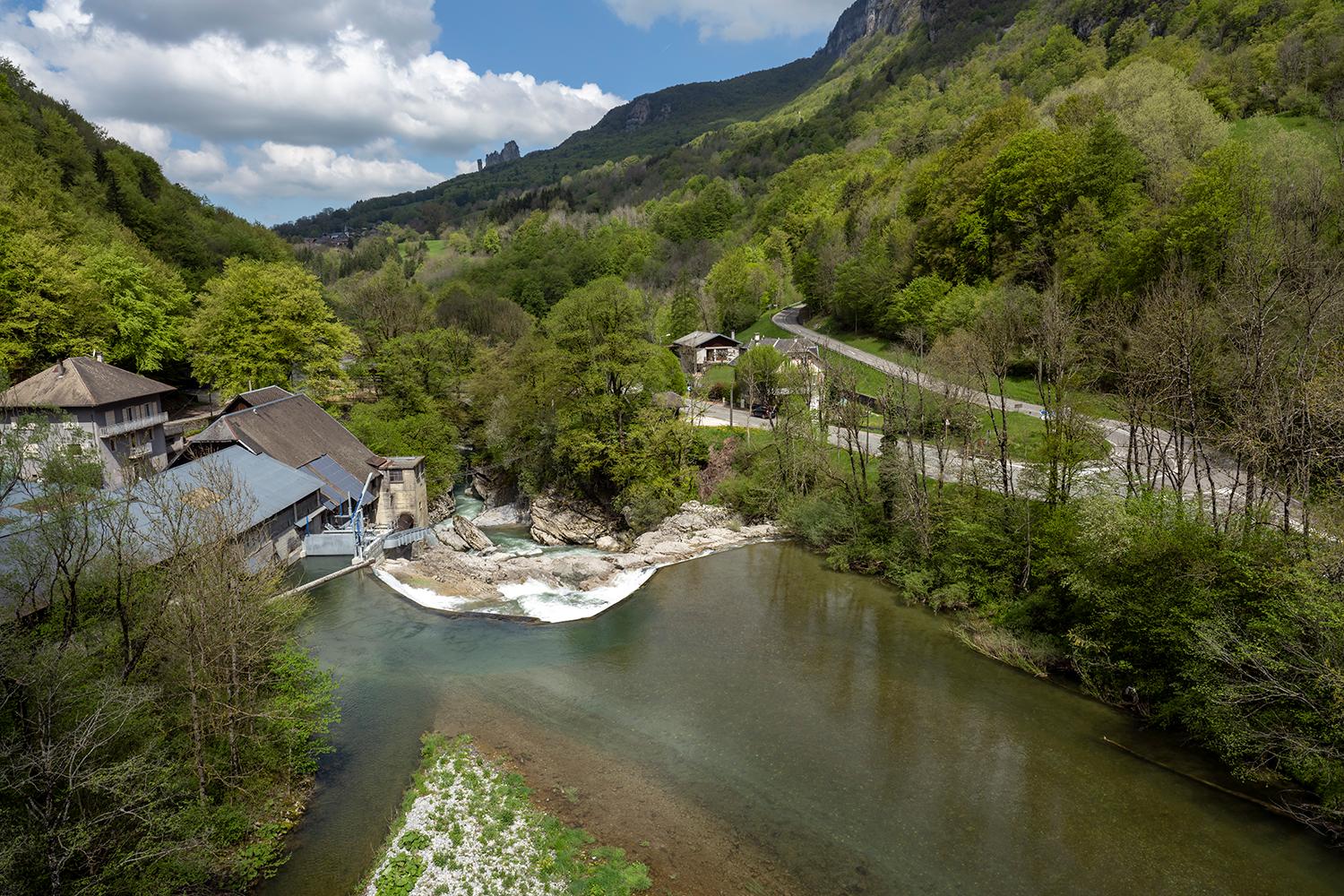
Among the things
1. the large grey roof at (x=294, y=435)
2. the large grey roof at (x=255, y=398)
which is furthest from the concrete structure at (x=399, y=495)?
the large grey roof at (x=255, y=398)

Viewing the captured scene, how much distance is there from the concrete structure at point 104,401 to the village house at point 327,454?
3708mm

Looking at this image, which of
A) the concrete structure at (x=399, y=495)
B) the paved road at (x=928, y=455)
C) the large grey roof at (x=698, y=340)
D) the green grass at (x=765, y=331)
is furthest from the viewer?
the green grass at (x=765, y=331)

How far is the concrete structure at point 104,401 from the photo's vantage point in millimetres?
30547

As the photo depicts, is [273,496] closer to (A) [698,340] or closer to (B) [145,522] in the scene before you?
(B) [145,522]

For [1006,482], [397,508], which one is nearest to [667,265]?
[397,508]

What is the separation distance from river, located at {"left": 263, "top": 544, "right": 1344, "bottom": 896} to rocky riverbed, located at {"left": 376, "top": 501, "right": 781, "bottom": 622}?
4.76 feet

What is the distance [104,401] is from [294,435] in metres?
8.29

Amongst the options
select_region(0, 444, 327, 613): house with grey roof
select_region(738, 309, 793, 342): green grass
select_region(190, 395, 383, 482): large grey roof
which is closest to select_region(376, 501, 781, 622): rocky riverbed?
select_region(0, 444, 327, 613): house with grey roof

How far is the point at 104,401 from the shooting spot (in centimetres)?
3116

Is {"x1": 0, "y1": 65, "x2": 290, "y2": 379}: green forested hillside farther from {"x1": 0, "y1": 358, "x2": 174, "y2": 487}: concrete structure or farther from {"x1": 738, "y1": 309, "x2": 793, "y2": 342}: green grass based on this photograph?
{"x1": 738, "y1": 309, "x2": 793, "y2": 342}: green grass

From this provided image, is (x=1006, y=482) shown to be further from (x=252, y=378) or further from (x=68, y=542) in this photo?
(x=252, y=378)

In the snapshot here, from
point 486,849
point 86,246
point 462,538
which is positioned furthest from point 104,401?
point 486,849

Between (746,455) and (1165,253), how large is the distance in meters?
23.6

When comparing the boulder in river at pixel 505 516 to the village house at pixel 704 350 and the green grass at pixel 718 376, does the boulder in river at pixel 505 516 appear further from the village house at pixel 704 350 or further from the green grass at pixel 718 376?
the village house at pixel 704 350
